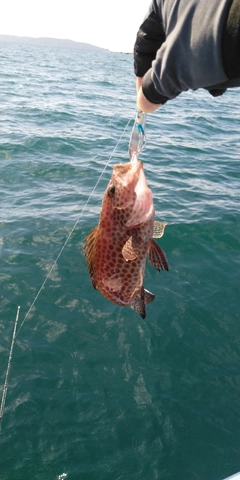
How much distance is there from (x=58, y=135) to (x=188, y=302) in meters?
11.0

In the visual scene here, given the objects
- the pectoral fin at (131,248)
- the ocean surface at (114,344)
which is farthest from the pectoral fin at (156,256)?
the ocean surface at (114,344)

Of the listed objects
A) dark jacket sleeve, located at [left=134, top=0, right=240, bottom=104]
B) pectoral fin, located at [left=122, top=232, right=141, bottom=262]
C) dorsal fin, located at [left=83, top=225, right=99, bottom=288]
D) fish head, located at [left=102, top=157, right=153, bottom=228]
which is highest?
dark jacket sleeve, located at [left=134, top=0, right=240, bottom=104]

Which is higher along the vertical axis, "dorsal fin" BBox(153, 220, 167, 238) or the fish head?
the fish head

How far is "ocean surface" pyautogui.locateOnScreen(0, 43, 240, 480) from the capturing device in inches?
183

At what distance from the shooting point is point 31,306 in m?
6.49

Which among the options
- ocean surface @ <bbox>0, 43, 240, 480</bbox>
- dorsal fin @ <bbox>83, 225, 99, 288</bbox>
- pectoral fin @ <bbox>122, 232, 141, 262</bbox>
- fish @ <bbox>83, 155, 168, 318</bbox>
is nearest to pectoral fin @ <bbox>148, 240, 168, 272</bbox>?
fish @ <bbox>83, 155, 168, 318</bbox>

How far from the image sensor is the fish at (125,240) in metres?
2.62

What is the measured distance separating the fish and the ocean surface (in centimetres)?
234

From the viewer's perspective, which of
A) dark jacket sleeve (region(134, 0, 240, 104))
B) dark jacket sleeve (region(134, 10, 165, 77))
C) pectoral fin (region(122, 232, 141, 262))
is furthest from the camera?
pectoral fin (region(122, 232, 141, 262))

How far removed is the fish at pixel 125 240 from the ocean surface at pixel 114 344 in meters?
2.34

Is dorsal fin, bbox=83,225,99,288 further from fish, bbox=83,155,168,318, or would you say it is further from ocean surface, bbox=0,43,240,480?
ocean surface, bbox=0,43,240,480

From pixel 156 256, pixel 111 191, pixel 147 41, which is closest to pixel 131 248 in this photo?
pixel 156 256

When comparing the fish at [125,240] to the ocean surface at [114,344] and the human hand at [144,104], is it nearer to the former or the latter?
the human hand at [144,104]

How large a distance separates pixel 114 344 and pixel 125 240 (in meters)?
3.65
